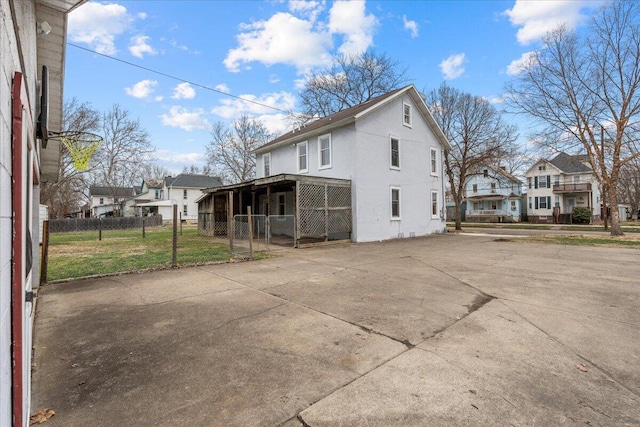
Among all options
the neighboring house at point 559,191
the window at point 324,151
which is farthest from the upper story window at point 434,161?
the neighboring house at point 559,191

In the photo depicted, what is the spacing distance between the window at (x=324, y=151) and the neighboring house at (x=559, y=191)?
3212 cm

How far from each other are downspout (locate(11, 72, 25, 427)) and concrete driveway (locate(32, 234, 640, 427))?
2.87ft

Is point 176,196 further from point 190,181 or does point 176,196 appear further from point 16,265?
point 16,265

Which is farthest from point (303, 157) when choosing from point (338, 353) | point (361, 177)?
point (338, 353)

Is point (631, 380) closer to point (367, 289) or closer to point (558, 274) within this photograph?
point (367, 289)

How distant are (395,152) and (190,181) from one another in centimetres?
3742

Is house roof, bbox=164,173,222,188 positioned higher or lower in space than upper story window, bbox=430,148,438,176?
higher

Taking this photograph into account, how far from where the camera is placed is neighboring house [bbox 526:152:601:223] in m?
36.1

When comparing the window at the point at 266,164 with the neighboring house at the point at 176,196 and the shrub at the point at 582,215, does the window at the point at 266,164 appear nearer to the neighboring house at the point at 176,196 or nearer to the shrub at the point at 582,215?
the neighboring house at the point at 176,196

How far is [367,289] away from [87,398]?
14.0 ft

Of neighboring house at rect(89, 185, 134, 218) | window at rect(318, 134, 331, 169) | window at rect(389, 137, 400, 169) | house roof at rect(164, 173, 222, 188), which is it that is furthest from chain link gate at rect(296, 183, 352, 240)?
neighboring house at rect(89, 185, 134, 218)

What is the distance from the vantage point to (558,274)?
23.3ft

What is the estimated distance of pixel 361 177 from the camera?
1459 cm

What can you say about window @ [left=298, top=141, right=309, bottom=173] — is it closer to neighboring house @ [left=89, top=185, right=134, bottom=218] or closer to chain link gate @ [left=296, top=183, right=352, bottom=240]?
chain link gate @ [left=296, top=183, right=352, bottom=240]
